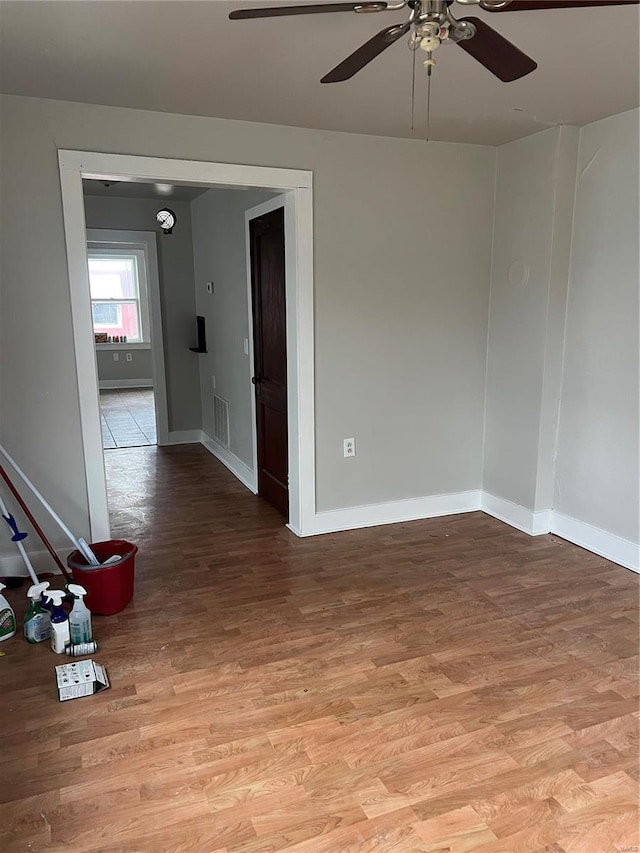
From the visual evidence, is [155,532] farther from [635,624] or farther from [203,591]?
[635,624]

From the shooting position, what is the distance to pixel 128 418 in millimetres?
7766

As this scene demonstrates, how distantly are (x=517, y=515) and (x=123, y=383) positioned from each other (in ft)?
26.1

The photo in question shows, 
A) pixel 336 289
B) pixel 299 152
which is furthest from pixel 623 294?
pixel 299 152

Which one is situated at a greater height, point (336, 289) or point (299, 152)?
point (299, 152)

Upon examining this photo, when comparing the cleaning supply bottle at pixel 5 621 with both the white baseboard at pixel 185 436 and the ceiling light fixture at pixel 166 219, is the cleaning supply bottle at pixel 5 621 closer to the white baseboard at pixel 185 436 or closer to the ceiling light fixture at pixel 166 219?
the white baseboard at pixel 185 436

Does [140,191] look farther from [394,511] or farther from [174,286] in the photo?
[394,511]

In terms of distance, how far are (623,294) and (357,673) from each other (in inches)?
93.9

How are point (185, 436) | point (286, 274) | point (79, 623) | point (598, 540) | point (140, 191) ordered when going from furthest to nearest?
1. point (185, 436)
2. point (140, 191)
3. point (286, 274)
4. point (598, 540)
5. point (79, 623)

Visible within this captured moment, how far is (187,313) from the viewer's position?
243 inches

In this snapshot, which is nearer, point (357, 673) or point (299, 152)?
point (357, 673)

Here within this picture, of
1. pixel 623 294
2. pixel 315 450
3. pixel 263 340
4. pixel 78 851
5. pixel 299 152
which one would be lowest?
pixel 78 851

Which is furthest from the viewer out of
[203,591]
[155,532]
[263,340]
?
[263,340]

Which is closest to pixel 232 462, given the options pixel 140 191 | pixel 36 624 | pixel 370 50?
pixel 140 191

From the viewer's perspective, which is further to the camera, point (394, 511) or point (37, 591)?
point (394, 511)
